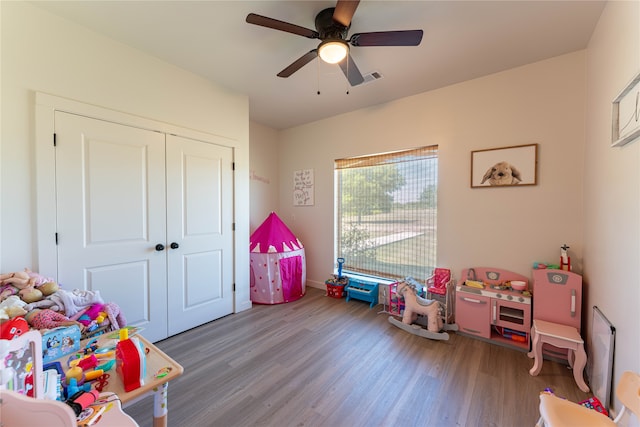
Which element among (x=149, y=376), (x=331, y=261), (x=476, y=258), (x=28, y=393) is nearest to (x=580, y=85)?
(x=476, y=258)

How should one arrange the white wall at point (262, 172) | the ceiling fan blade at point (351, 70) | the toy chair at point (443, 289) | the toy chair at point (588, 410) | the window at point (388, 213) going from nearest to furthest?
the toy chair at point (588, 410)
the ceiling fan blade at point (351, 70)
the toy chair at point (443, 289)
the window at point (388, 213)
the white wall at point (262, 172)

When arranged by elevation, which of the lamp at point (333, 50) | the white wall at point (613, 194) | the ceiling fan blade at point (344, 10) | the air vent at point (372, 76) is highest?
the air vent at point (372, 76)

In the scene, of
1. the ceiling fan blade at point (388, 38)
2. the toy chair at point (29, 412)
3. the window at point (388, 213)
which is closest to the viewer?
the toy chair at point (29, 412)

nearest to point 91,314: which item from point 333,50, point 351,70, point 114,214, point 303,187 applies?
point 114,214

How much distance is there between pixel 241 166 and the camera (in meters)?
3.11

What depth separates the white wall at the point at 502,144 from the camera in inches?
88.0

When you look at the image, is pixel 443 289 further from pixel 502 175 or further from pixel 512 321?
pixel 502 175

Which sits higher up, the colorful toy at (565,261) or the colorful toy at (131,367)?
the colorful toy at (565,261)

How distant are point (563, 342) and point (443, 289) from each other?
98 cm

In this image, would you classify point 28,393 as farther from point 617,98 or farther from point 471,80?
point 471,80

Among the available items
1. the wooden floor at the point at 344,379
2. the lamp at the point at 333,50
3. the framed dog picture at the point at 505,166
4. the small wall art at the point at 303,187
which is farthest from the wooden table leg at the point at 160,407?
the small wall art at the point at 303,187

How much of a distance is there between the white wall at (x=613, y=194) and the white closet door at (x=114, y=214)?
3.37 m

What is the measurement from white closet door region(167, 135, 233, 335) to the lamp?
1652 mm

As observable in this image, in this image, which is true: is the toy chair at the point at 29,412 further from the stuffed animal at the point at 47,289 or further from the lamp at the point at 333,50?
the lamp at the point at 333,50
